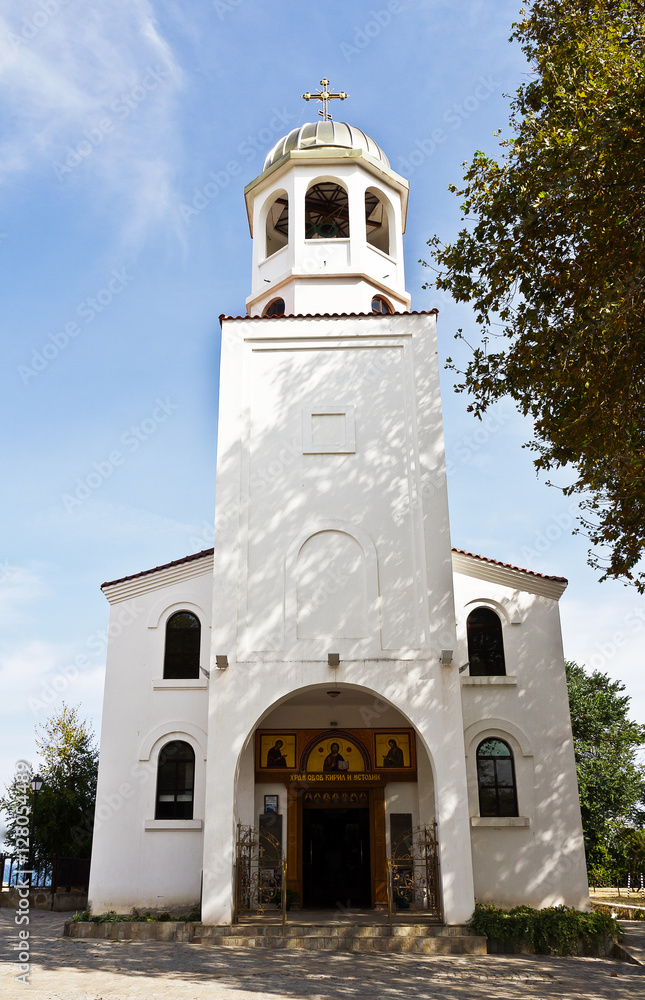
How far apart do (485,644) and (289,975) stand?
855cm

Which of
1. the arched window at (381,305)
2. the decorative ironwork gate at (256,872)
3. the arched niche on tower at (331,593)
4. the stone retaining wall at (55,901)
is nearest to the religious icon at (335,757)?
the decorative ironwork gate at (256,872)

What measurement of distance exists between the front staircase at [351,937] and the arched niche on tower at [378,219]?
→ 1387 centimetres

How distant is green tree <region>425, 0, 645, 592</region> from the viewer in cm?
894

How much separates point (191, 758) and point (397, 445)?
25.0 feet

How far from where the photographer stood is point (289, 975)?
393 inches

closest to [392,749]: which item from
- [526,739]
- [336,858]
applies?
[336,858]

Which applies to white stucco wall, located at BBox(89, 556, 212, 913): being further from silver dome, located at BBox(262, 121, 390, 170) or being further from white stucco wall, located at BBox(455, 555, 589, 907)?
silver dome, located at BBox(262, 121, 390, 170)

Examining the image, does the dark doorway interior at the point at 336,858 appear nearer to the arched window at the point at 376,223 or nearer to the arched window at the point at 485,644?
the arched window at the point at 485,644

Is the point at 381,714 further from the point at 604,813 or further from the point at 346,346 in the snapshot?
the point at 604,813

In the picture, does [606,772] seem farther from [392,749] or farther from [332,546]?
[332,546]

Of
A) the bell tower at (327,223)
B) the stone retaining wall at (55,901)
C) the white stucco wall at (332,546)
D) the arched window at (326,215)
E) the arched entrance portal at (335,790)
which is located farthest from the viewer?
the stone retaining wall at (55,901)

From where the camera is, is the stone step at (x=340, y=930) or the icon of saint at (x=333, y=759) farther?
the icon of saint at (x=333, y=759)

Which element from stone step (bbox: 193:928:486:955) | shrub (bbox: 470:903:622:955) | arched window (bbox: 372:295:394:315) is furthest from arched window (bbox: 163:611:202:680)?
arched window (bbox: 372:295:394:315)

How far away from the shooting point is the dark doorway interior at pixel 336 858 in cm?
1577
